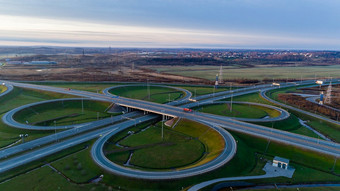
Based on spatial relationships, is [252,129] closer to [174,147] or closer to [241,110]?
[241,110]

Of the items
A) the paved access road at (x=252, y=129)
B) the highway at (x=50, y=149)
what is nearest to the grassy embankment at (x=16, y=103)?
the highway at (x=50, y=149)

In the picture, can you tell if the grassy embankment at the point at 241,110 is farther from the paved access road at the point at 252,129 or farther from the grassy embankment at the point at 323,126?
the grassy embankment at the point at 323,126

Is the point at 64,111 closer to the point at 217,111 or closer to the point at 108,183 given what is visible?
the point at 108,183

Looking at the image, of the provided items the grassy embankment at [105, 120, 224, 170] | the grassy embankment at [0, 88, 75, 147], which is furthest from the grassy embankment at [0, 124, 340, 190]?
the grassy embankment at [0, 88, 75, 147]

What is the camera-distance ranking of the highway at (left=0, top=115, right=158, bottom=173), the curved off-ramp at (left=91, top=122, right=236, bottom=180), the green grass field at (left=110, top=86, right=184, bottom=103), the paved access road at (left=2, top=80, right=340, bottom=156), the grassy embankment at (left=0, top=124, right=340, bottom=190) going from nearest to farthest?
1. the grassy embankment at (left=0, top=124, right=340, bottom=190)
2. the curved off-ramp at (left=91, top=122, right=236, bottom=180)
3. the highway at (left=0, top=115, right=158, bottom=173)
4. the paved access road at (left=2, top=80, right=340, bottom=156)
5. the green grass field at (left=110, top=86, right=184, bottom=103)

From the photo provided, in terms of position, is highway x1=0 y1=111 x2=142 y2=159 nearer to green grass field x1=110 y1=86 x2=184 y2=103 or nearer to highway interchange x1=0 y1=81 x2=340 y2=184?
highway interchange x1=0 y1=81 x2=340 y2=184
